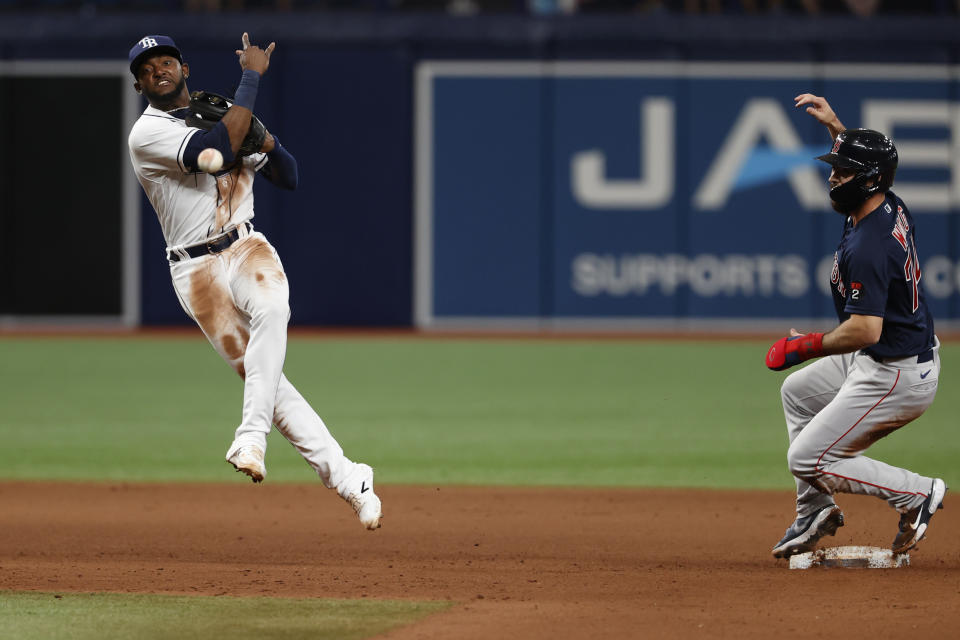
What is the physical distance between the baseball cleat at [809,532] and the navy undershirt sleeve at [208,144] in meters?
2.98

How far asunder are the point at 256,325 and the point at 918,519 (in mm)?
2986

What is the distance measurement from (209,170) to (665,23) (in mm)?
13853

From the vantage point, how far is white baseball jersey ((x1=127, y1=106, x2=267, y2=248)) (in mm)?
5797

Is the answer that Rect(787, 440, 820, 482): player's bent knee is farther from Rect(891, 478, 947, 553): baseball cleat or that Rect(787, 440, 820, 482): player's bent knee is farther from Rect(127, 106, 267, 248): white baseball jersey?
Rect(127, 106, 267, 248): white baseball jersey

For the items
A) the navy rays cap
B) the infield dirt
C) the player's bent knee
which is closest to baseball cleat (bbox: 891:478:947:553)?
the infield dirt

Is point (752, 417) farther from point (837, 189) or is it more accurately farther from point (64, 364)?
point (64, 364)

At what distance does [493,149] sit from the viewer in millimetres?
18469

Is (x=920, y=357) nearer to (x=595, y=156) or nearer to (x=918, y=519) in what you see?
(x=918, y=519)

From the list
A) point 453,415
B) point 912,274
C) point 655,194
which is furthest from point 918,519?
point 655,194

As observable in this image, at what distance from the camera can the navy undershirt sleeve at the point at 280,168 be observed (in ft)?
20.2

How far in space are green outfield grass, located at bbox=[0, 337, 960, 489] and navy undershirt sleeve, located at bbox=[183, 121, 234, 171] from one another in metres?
3.20

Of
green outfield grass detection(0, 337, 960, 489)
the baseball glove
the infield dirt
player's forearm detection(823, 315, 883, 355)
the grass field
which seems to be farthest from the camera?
green outfield grass detection(0, 337, 960, 489)

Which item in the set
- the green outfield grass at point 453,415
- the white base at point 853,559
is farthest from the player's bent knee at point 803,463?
the green outfield grass at point 453,415

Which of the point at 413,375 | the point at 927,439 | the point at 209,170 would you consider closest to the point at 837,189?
the point at 209,170
